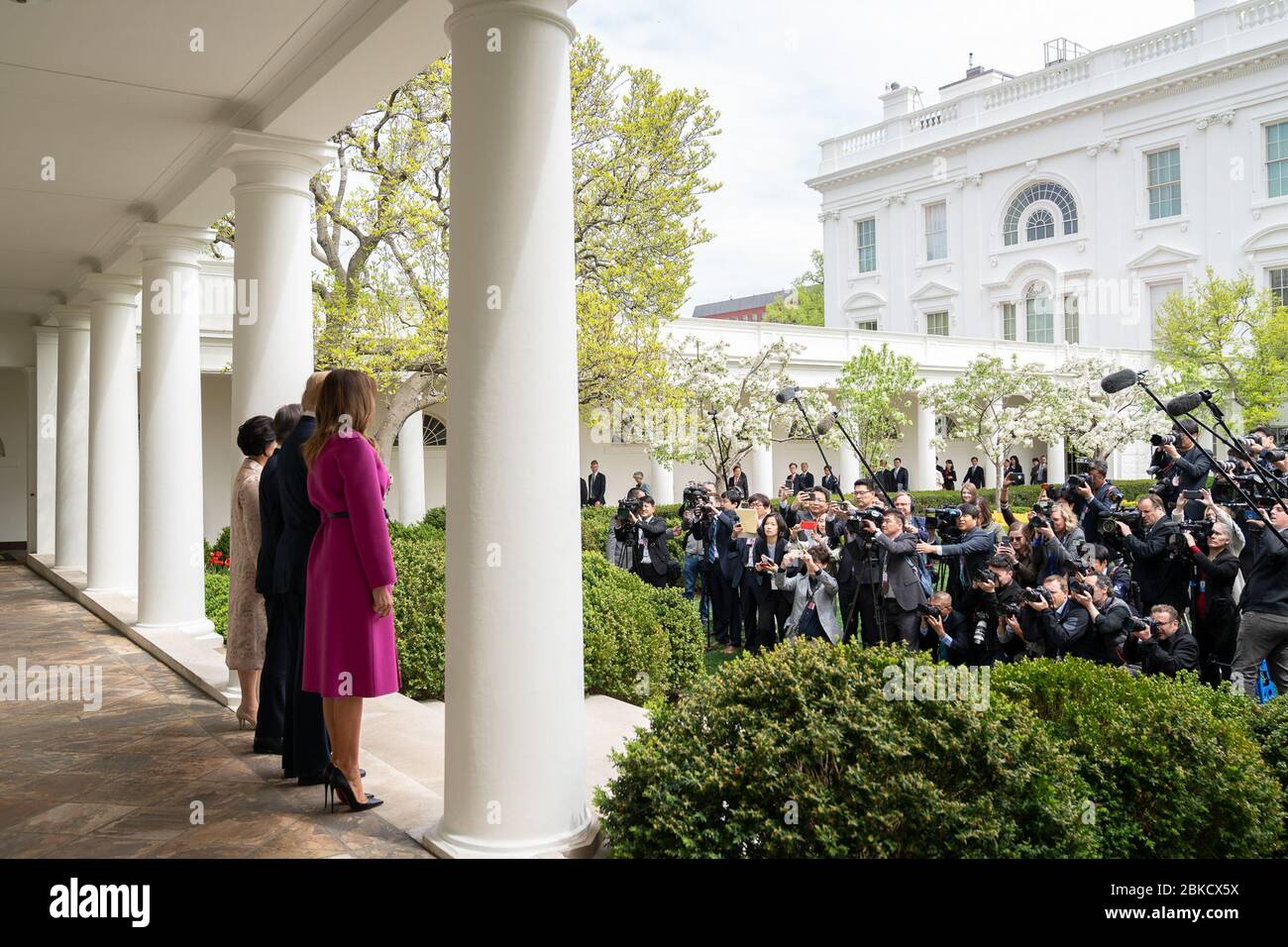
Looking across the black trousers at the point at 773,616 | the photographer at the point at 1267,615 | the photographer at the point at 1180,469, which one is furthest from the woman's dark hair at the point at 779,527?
the photographer at the point at 1267,615

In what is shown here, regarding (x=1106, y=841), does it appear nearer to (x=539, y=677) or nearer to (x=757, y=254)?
(x=539, y=677)

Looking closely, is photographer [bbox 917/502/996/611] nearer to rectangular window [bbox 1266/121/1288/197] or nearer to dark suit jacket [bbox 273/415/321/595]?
dark suit jacket [bbox 273/415/321/595]

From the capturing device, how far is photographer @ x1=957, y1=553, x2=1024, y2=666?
7609 mm

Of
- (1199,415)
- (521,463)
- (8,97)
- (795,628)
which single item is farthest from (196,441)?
(1199,415)

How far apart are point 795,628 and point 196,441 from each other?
5.66 meters

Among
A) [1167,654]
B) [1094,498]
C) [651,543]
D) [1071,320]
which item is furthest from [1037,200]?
[1167,654]

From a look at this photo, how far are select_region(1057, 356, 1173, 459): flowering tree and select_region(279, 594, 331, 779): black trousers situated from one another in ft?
80.6

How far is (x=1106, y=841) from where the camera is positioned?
4.16m

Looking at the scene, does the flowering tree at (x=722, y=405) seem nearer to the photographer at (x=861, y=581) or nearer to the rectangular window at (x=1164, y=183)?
the photographer at (x=861, y=581)

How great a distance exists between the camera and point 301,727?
482cm

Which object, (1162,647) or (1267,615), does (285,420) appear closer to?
(1162,647)

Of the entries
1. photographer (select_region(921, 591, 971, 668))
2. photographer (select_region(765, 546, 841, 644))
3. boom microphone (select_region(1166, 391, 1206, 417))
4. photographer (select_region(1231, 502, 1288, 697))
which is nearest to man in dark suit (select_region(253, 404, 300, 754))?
photographer (select_region(765, 546, 841, 644))

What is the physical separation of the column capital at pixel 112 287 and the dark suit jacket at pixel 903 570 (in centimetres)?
828

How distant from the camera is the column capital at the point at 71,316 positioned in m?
13.2
